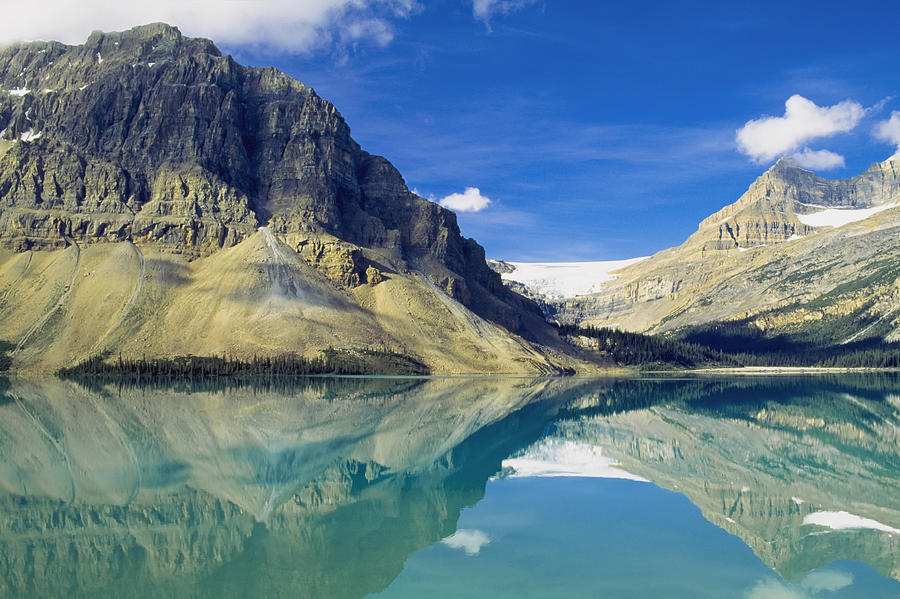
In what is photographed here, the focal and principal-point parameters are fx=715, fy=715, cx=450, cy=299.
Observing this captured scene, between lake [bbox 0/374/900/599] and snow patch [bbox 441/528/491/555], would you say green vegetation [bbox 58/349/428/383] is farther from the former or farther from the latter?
snow patch [bbox 441/528/491/555]

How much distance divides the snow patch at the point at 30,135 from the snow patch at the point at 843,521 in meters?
216

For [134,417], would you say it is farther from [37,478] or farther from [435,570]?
[435,570]

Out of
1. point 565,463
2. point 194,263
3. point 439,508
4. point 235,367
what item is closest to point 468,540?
point 439,508

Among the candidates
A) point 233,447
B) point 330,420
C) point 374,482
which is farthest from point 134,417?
point 374,482

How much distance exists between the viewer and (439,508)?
27.1 metres

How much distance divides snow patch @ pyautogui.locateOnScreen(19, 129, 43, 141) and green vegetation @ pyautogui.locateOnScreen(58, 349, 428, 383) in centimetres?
10115

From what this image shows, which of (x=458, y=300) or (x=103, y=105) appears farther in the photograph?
(x=103, y=105)

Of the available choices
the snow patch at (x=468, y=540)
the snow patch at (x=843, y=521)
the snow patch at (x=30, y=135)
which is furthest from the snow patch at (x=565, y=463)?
the snow patch at (x=30, y=135)

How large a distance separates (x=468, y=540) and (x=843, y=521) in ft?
45.9

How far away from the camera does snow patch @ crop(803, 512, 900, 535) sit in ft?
81.2

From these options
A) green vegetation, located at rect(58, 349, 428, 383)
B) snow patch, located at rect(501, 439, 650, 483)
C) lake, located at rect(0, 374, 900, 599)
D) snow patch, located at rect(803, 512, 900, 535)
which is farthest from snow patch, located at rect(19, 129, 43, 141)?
snow patch, located at rect(803, 512, 900, 535)

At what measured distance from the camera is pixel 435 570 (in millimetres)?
19734

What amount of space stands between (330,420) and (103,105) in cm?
17961

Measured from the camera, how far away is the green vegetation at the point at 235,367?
122m
